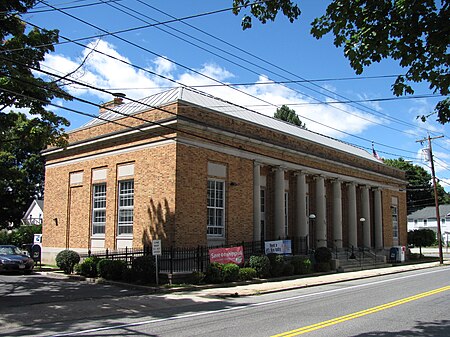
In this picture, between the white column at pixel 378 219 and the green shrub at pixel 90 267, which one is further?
the white column at pixel 378 219

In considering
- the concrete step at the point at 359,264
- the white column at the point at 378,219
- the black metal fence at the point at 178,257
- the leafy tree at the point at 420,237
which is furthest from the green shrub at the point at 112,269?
the leafy tree at the point at 420,237

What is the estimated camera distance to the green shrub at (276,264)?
22.8 m

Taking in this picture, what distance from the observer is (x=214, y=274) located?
19.6 metres

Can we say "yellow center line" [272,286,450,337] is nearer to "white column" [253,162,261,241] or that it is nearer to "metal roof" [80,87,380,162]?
"white column" [253,162,261,241]

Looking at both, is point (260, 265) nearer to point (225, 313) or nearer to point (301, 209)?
point (301, 209)

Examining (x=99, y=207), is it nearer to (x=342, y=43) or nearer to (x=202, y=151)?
(x=202, y=151)

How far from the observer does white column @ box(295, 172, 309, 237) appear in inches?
1177

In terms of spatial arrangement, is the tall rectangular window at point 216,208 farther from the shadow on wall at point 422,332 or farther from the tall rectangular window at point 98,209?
the shadow on wall at point 422,332

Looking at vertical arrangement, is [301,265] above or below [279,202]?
below

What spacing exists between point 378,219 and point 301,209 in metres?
13.3

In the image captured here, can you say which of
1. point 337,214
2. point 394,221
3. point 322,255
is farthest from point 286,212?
point 394,221

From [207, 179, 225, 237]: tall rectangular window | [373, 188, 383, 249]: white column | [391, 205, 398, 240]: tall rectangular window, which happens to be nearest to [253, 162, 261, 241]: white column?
[207, 179, 225, 237]: tall rectangular window

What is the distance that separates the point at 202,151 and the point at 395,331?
1551 centimetres

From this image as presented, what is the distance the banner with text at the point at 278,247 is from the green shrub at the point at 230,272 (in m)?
3.78
